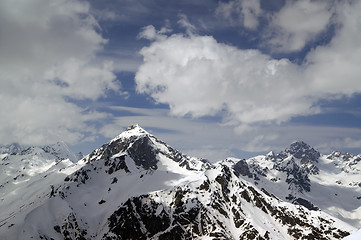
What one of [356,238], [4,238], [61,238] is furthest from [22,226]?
[356,238]

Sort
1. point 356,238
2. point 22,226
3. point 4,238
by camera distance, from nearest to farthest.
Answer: point 356,238, point 4,238, point 22,226

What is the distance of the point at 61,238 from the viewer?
19800 centimetres

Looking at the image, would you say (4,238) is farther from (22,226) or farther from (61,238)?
(61,238)

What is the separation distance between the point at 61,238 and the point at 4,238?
34753 mm

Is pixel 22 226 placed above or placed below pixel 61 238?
above

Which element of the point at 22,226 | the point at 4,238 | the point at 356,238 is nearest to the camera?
the point at 356,238

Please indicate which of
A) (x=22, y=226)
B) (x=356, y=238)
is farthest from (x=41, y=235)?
(x=356, y=238)

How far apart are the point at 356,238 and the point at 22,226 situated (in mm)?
213516

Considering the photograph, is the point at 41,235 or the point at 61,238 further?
the point at 61,238

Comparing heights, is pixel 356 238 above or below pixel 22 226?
below

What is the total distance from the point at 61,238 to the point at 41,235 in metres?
16.2

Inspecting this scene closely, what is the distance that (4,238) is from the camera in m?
178

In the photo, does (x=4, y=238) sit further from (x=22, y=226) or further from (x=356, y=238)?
(x=356, y=238)

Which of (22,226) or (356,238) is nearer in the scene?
(356,238)
